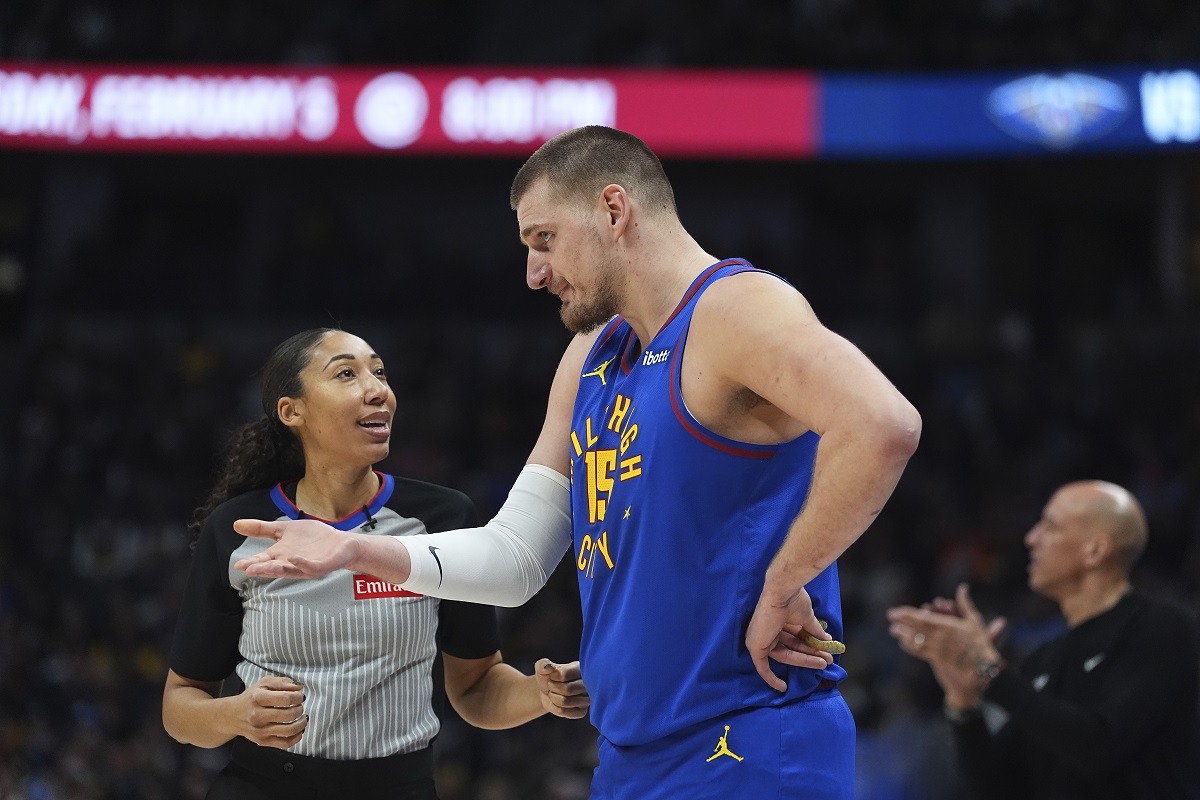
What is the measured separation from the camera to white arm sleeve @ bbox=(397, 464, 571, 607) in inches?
115

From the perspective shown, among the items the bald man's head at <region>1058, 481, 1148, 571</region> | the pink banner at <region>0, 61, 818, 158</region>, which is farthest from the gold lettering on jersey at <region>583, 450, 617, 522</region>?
the pink banner at <region>0, 61, 818, 158</region>

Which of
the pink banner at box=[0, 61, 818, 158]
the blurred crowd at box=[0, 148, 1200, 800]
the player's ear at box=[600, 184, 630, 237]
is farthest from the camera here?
the pink banner at box=[0, 61, 818, 158]

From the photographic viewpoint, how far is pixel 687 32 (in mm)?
15914

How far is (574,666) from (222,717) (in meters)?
0.85

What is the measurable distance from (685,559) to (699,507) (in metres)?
0.11

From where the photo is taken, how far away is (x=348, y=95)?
1443cm

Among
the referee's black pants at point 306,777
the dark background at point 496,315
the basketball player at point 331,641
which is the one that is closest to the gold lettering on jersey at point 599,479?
the basketball player at point 331,641

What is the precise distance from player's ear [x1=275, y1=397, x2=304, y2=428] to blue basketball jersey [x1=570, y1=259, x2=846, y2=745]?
1207mm

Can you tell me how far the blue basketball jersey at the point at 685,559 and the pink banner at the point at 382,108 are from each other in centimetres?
1197

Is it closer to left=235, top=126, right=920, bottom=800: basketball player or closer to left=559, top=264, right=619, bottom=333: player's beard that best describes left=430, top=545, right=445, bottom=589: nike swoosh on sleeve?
left=235, top=126, right=920, bottom=800: basketball player

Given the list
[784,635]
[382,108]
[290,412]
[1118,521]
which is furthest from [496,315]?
[784,635]

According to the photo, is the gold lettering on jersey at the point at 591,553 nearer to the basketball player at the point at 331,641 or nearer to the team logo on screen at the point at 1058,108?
the basketball player at the point at 331,641

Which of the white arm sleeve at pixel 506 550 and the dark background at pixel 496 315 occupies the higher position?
the dark background at pixel 496 315

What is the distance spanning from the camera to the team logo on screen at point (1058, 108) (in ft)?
46.0
